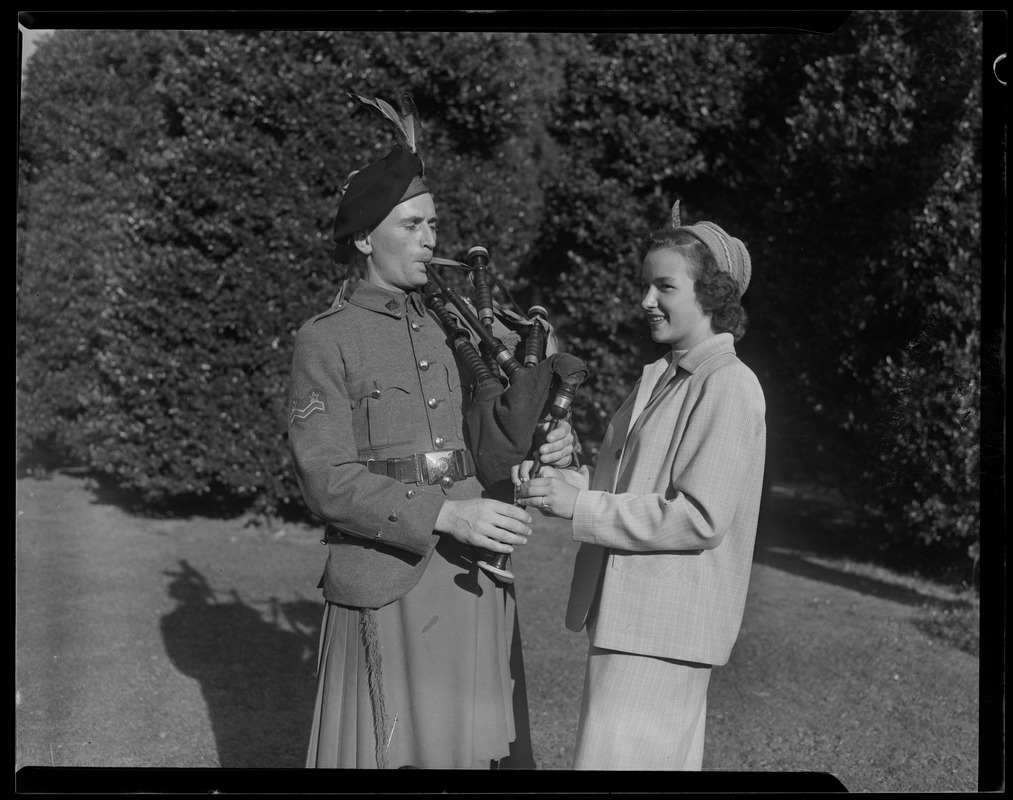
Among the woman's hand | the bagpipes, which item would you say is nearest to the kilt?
the bagpipes

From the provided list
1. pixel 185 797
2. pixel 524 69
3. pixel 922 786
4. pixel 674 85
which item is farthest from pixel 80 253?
pixel 922 786

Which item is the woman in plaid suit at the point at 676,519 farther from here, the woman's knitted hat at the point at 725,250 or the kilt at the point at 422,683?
the kilt at the point at 422,683

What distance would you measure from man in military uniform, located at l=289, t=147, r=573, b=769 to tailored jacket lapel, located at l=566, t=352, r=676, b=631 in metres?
0.18

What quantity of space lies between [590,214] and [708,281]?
4.26 meters

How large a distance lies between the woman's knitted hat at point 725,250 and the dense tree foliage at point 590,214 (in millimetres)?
2870

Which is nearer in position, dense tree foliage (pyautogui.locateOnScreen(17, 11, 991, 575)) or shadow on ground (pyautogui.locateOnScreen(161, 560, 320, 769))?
shadow on ground (pyautogui.locateOnScreen(161, 560, 320, 769))

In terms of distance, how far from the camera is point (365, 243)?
110 inches

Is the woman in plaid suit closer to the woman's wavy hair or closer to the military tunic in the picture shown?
the woman's wavy hair

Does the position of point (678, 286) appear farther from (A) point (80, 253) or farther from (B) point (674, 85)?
(A) point (80, 253)

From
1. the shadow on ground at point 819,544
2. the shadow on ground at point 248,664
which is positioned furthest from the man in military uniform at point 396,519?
the shadow on ground at point 819,544

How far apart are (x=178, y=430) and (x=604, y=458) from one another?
536cm

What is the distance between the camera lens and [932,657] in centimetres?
539

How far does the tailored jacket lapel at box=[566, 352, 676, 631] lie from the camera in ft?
9.13

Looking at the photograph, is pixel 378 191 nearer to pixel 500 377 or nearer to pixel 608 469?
pixel 500 377
